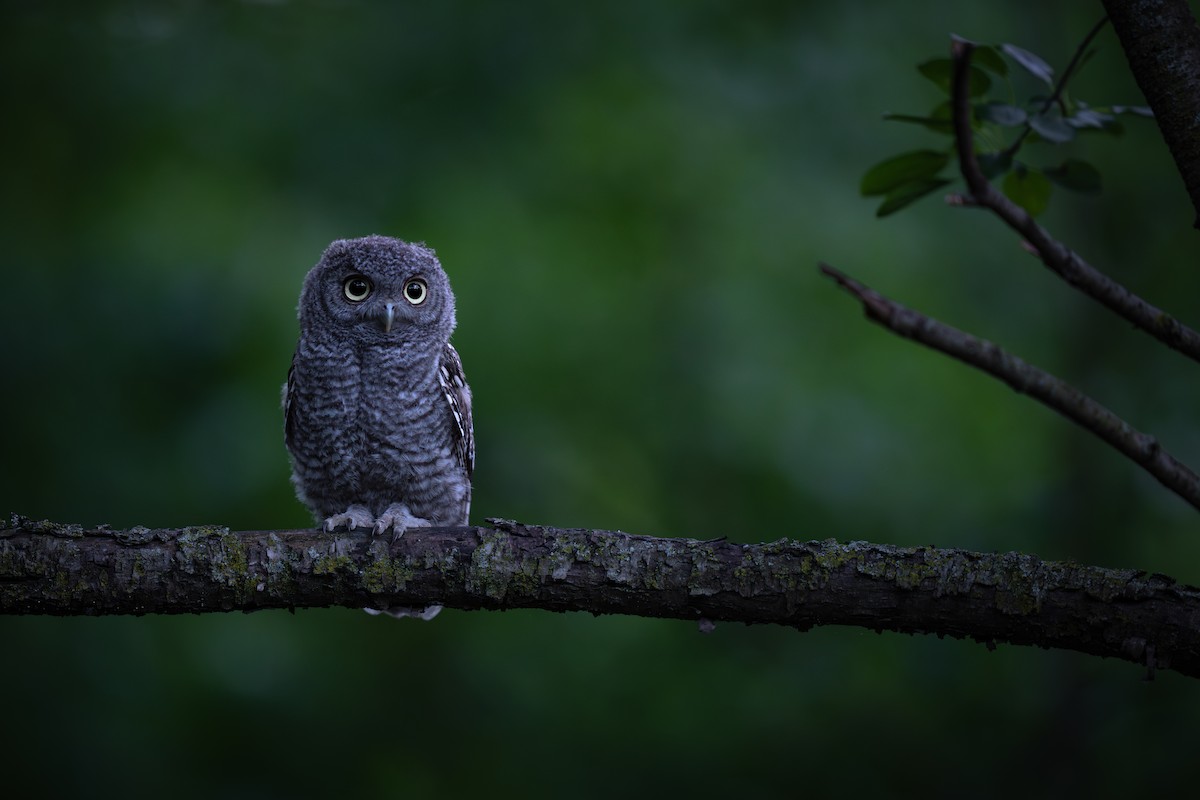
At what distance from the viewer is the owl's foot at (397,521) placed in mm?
2699

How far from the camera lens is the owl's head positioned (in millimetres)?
3693

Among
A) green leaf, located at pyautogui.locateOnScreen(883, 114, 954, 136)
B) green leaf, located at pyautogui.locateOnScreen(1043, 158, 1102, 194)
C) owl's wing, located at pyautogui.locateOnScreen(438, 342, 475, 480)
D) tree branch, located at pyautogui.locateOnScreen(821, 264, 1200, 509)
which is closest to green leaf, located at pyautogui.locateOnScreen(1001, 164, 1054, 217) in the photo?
green leaf, located at pyautogui.locateOnScreen(1043, 158, 1102, 194)

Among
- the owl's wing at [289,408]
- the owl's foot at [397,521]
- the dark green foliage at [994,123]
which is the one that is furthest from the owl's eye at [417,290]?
the dark green foliage at [994,123]

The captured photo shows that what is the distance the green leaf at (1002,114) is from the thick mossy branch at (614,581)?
93 cm

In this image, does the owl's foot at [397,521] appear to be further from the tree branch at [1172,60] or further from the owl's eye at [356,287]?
the tree branch at [1172,60]

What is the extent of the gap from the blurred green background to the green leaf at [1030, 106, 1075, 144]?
3.31 m

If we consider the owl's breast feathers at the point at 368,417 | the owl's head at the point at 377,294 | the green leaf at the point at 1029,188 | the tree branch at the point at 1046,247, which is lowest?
the tree branch at the point at 1046,247

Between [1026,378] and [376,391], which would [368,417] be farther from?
[1026,378]

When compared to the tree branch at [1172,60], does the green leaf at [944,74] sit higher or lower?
higher

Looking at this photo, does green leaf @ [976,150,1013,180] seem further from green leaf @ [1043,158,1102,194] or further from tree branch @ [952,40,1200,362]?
tree branch @ [952,40,1200,362]

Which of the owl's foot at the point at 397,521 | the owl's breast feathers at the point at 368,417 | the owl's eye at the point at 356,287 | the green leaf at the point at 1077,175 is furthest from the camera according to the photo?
the owl's eye at the point at 356,287

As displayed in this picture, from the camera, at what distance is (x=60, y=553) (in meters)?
2.41

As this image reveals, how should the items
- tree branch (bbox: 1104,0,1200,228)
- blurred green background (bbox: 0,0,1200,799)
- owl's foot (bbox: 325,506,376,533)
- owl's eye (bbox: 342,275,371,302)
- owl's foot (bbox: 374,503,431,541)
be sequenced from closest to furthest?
tree branch (bbox: 1104,0,1200,228), owl's foot (bbox: 374,503,431,541), owl's foot (bbox: 325,506,376,533), owl's eye (bbox: 342,275,371,302), blurred green background (bbox: 0,0,1200,799)

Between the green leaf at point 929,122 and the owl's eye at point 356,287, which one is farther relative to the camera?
the owl's eye at point 356,287
